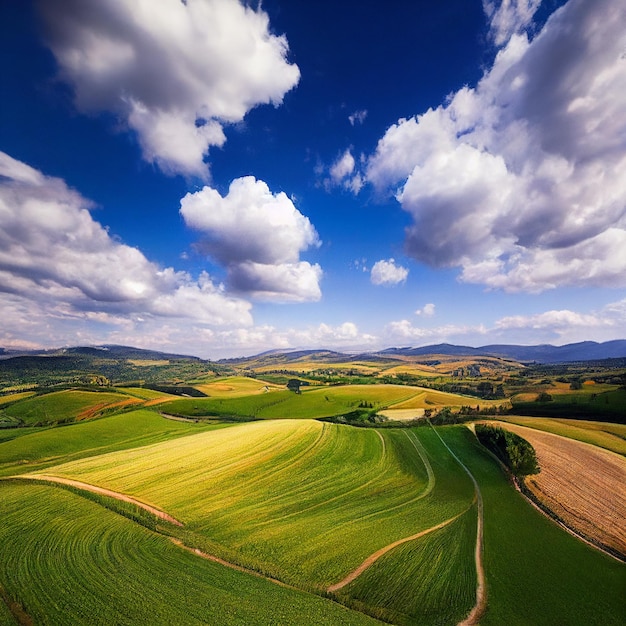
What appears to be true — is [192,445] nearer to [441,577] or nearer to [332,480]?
[332,480]

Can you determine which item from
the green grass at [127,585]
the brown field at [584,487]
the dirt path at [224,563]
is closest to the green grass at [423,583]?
the green grass at [127,585]

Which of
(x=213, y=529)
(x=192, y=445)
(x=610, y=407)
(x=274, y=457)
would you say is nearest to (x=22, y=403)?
(x=192, y=445)

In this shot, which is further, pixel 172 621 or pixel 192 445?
pixel 192 445

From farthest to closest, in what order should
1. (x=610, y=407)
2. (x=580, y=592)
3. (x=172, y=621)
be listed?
(x=610, y=407) → (x=580, y=592) → (x=172, y=621)

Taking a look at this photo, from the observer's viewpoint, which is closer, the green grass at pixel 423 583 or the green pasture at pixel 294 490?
the green grass at pixel 423 583

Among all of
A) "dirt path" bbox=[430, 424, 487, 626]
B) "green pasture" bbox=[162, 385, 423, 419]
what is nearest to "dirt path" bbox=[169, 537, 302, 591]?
"dirt path" bbox=[430, 424, 487, 626]

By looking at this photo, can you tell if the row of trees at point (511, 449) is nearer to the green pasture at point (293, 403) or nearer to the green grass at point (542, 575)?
the green grass at point (542, 575)
